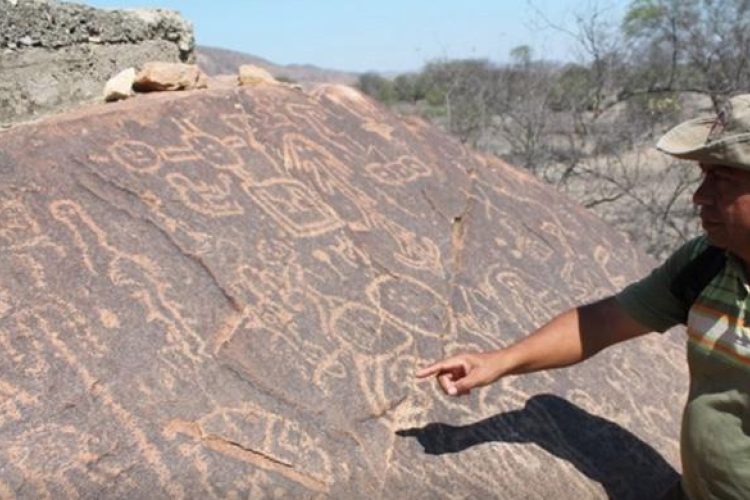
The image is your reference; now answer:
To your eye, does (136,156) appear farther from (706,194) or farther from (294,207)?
(706,194)

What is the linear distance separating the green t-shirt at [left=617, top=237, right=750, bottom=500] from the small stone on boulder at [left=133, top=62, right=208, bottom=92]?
1.89 metres

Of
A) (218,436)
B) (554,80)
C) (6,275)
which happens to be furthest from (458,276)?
(554,80)

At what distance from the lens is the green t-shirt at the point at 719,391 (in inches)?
63.6

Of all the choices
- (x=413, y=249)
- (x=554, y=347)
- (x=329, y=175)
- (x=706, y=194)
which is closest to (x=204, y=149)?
(x=329, y=175)

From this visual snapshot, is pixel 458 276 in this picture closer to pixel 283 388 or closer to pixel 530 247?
pixel 530 247

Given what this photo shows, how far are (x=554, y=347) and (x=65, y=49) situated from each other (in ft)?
7.60

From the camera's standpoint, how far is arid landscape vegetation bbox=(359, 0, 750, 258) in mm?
7328

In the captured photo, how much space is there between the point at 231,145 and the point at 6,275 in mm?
880

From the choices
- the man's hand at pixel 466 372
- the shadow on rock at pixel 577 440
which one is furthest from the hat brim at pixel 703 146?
the shadow on rock at pixel 577 440

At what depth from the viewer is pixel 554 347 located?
6.37ft

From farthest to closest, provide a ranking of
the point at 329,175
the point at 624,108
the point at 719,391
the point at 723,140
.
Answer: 1. the point at 624,108
2. the point at 329,175
3. the point at 719,391
4. the point at 723,140

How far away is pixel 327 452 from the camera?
1.84 metres

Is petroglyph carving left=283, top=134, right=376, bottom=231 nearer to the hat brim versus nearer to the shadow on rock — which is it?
the shadow on rock

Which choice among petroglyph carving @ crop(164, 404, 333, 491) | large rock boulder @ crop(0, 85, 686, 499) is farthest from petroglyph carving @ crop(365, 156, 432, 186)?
petroglyph carving @ crop(164, 404, 333, 491)
